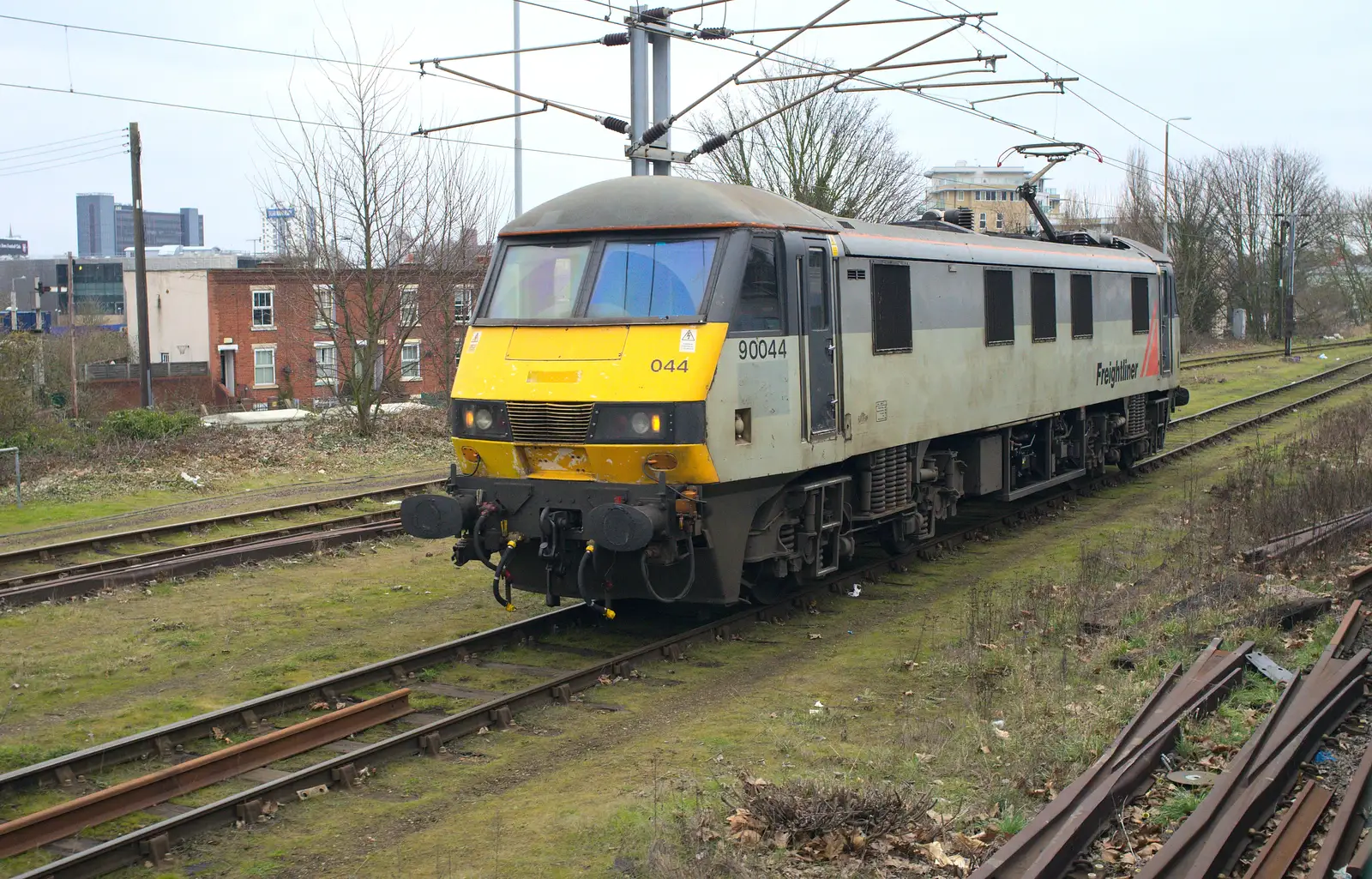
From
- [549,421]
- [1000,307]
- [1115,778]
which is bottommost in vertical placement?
[1115,778]

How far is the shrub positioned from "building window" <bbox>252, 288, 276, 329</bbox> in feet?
86.4

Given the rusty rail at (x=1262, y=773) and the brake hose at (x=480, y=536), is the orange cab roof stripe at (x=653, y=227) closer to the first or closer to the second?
the brake hose at (x=480, y=536)

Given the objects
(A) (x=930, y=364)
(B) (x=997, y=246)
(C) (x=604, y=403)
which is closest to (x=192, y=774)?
(C) (x=604, y=403)

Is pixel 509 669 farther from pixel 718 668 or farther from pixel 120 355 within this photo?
pixel 120 355

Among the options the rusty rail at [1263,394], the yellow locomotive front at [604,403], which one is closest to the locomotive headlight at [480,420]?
the yellow locomotive front at [604,403]

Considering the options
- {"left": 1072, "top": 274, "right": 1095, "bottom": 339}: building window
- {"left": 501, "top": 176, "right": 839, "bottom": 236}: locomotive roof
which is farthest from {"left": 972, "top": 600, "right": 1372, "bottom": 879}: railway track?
{"left": 1072, "top": 274, "right": 1095, "bottom": 339}: building window

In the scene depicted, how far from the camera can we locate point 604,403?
9.40 m

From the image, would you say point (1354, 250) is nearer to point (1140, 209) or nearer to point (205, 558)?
point (1140, 209)

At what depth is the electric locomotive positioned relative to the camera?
30.8 ft

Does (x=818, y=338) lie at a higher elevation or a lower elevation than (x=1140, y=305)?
lower

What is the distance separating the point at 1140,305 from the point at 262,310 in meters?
36.0

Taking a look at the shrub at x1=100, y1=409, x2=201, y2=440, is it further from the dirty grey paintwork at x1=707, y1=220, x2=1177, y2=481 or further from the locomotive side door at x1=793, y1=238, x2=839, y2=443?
the locomotive side door at x1=793, y1=238, x2=839, y2=443

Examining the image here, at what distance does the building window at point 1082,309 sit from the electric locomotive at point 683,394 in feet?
15.4

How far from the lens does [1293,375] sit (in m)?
38.4
